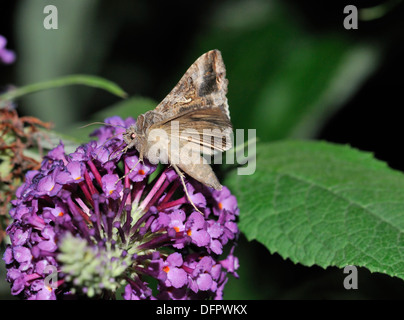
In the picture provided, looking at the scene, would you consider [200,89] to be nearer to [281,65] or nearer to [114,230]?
[114,230]

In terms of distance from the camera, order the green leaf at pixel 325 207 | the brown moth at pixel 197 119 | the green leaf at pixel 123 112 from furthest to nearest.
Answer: the green leaf at pixel 123 112 → the green leaf at pixel 325 207 → the brown moth at pixel 197 119

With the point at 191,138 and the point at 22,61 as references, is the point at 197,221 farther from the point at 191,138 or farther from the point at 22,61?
the point at 22,61

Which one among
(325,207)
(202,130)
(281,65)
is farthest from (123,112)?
(281,65)

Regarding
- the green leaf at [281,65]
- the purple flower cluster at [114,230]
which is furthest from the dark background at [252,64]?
the purple flower cluster at [114,230]

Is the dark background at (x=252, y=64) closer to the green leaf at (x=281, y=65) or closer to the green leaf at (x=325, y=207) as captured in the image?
the green leaf at (x=281, y=65)

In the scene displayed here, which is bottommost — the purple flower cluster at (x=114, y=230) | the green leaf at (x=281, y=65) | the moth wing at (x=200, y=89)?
the purple flower cluster at (x=114, y=230)

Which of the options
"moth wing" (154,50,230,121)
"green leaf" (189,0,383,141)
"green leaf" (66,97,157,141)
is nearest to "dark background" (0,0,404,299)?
"green leaf" (189,0,383,141)
